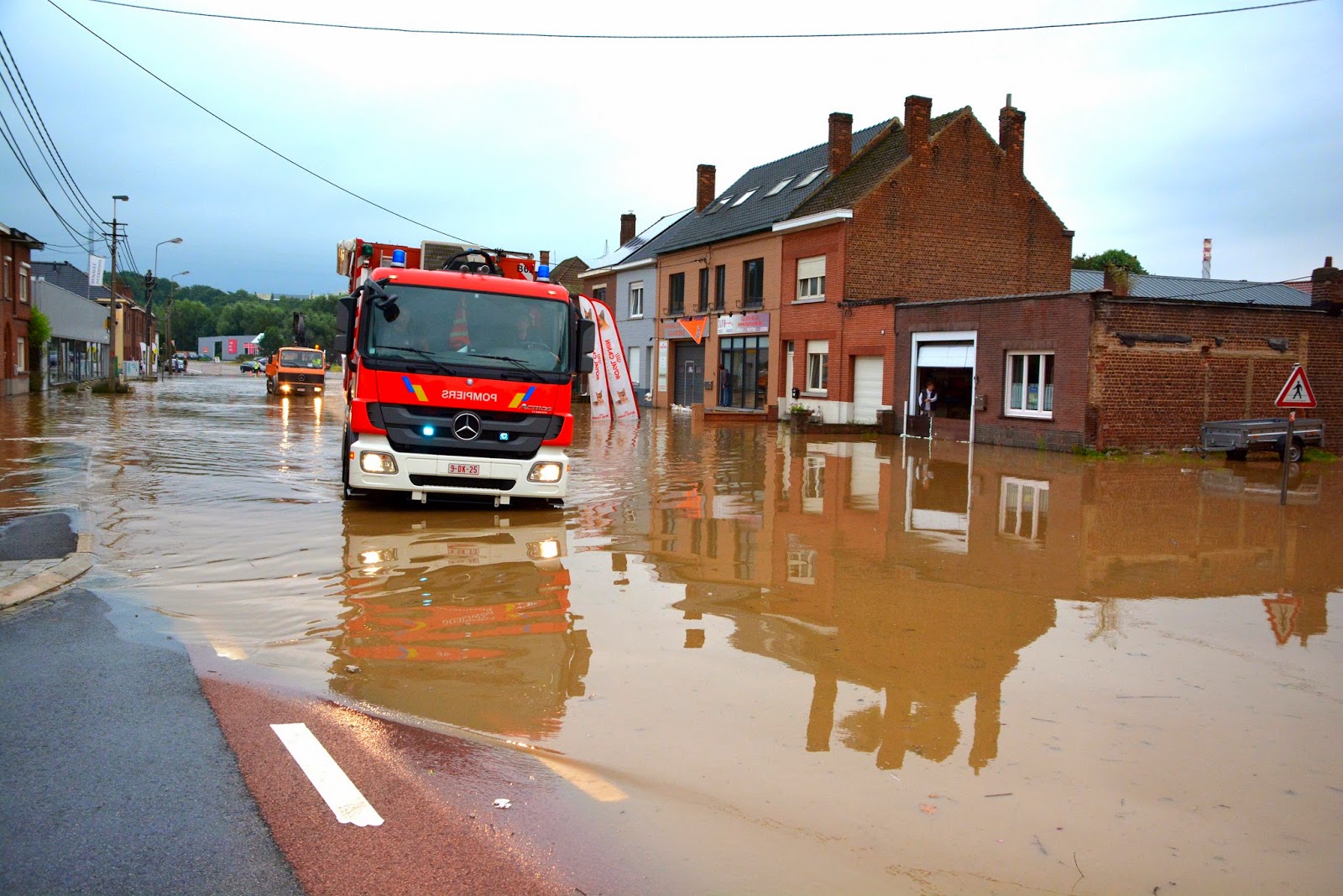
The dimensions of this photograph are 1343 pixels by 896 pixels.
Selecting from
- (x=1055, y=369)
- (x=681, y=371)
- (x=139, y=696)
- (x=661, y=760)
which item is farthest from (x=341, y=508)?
(x=681, y=371)

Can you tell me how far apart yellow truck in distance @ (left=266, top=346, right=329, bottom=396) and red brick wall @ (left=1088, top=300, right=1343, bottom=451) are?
3270 centimetres

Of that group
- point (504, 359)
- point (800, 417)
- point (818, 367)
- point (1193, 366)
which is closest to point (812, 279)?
point (818, 367)

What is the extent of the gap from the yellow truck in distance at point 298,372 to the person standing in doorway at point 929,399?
1075 inches

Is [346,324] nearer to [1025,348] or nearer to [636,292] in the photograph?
[1025,348]

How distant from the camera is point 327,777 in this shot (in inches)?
168

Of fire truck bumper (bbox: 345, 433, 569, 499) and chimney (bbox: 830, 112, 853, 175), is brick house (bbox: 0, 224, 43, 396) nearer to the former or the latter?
chimney (bbox: 830, 112, 853, 175)


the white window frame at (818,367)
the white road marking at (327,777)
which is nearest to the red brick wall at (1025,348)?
the white window frame at (818,367)

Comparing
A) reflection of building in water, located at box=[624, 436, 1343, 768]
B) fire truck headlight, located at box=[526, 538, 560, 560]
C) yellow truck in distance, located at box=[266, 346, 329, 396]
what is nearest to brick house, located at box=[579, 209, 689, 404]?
yellow truck in distance, located at box=[266, 346, 329, 396]

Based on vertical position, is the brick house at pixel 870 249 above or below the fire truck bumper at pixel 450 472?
above

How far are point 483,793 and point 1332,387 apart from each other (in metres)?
27.3

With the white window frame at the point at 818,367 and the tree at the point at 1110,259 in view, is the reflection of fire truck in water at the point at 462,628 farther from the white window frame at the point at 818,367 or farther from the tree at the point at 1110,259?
the tree at the point at 1110,259

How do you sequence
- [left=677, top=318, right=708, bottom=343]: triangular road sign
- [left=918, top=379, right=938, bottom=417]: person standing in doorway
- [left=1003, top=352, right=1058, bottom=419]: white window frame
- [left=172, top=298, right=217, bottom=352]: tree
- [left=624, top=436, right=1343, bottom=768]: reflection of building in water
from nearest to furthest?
[left=624, top=436, right=1343, bottom=768]: reflection of building in water → [left=1003, top=352, right=1058, bottom=419]: white window frame → [left=918, top=379, right=938, bottom=417]: person standing in doorway → [left=677, top=318, right=708, bottom=343]: triangular road sign → [left=172, top=298, right=217, bottom=352]: tree

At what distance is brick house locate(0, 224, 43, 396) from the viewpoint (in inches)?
1441

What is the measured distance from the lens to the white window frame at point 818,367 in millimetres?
32250
